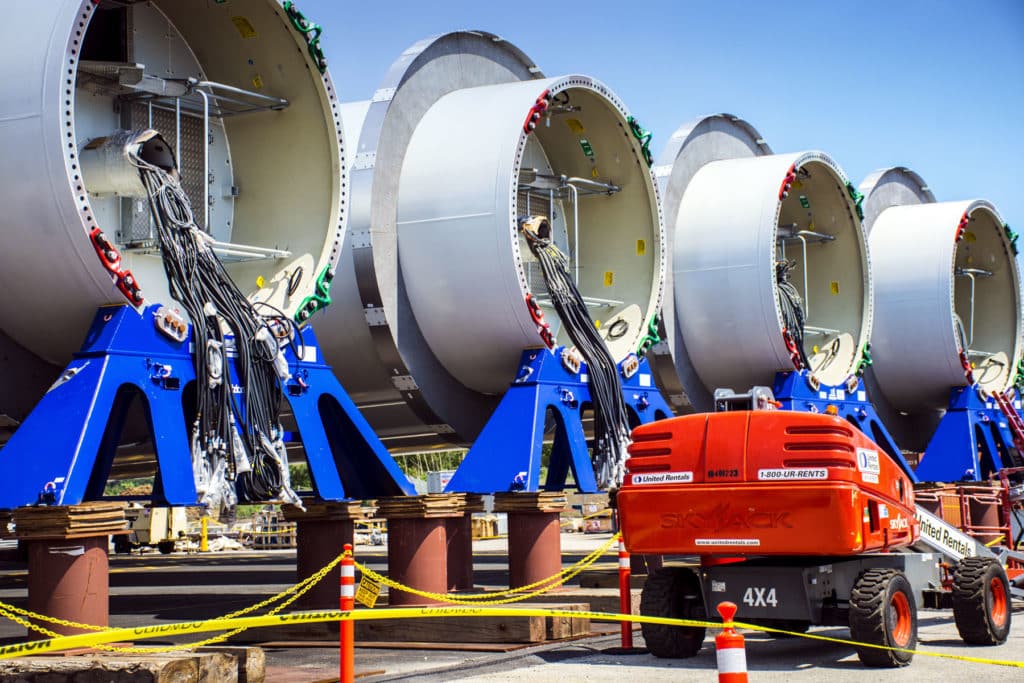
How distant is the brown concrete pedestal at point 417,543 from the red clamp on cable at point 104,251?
3639 millimetres

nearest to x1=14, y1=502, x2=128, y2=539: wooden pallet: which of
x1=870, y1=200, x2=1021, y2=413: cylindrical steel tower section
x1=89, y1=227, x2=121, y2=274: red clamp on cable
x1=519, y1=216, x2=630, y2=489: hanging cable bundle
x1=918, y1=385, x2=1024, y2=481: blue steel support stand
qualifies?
x1=89, y1=227, x2=121, y2=274: red clamp on cable

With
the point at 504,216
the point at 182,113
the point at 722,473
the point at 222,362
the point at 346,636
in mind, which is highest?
the point at 182,113

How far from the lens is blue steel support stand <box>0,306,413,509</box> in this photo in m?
9.41

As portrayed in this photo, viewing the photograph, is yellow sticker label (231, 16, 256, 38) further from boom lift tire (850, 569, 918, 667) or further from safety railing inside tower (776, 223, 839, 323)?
safety railing inside tower (776, 223, 839, 323)

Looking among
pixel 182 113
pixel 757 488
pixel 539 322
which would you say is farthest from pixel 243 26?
pixel 757 488

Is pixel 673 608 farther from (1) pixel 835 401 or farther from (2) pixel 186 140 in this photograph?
(1) pixel 835 401

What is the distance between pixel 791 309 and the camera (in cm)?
1878

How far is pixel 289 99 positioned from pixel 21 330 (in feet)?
10.9

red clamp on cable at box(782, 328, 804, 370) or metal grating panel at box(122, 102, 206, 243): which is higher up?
metal grating panel at box(122, 102, 206, 243)

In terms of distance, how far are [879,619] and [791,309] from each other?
9.61 m

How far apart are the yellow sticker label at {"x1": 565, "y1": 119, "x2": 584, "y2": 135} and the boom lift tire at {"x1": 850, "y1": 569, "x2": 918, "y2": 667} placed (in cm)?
787

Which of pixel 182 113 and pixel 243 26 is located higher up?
pixel 243 26

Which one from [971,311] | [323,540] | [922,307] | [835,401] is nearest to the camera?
[323,540]

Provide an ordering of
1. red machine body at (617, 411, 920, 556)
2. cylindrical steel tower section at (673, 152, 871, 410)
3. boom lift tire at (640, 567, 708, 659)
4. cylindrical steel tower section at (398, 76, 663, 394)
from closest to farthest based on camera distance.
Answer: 1. red machine body at (617, 411, 920, 556)
2. boom lift tire at (640, 567, 708, 659)
3. cylindrical steel tower section at (398, 76, 663, 394)
4. cylindrical steel tower section at (673, 152, 871, 410)
